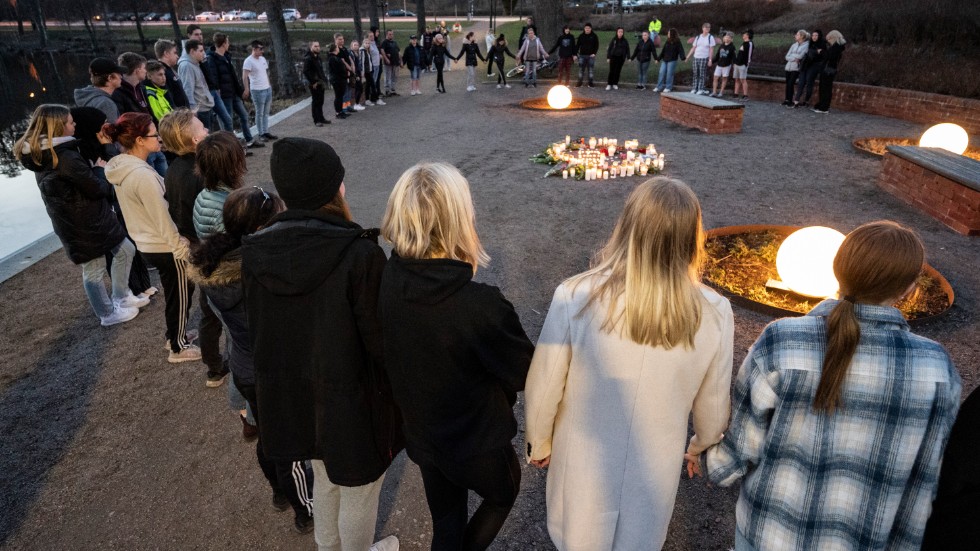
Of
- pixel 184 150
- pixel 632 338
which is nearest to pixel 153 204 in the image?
pixel 184 150

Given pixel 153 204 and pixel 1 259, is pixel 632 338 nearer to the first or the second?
pixel 153 204

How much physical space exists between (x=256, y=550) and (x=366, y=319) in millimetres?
1804

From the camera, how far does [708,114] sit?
11.9 m

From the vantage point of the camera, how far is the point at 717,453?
214cm

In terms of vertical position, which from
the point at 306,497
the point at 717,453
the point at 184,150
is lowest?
the point at 306,497

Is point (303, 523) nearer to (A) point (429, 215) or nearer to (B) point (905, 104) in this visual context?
(A) point (429, 215)

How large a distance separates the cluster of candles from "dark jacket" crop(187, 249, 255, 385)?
22.4 feet

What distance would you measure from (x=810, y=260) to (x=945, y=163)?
4.17m

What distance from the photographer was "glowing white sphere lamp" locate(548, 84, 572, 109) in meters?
14.4

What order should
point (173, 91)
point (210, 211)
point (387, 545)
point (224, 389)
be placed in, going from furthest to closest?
point (173, 91), point (224, 389), point (210, 211), point (387, 545)

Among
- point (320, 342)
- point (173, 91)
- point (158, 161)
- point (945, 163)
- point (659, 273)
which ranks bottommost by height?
point (945, 163)

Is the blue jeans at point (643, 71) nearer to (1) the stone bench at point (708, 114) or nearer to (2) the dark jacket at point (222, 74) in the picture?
(1) the stone bench at point (708, 114)

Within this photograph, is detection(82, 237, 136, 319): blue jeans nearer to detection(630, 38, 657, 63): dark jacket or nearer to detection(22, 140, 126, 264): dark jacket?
detection(22, 140, 126, 264): dark jacket

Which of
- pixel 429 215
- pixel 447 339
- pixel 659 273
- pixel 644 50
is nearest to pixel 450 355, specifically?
pixel 447 339
